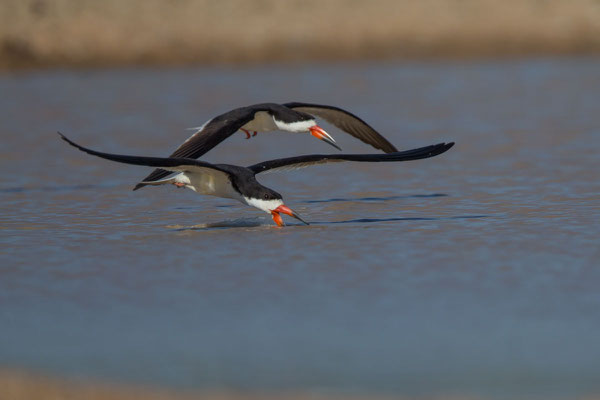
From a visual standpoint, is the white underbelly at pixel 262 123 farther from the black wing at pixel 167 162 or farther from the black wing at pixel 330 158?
the black wing at pixel 167 162

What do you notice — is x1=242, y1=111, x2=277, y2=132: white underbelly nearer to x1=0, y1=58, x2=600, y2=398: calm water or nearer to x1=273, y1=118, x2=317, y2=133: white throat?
x1=273, y1=118, x2=317, y2=133: white throat

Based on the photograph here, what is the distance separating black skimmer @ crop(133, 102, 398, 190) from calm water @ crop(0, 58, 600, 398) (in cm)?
59

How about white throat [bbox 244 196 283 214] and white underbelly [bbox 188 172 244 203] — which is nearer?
white throat [bbox 244 196 283 214]

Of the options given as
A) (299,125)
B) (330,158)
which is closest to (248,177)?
(330,158)

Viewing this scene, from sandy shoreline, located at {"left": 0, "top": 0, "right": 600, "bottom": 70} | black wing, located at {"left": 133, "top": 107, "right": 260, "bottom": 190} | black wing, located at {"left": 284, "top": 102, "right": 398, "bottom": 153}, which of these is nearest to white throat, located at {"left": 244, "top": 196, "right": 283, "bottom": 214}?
black wing, located at {"left": 133, "top": 107, "right": 260, "bottom": 190}

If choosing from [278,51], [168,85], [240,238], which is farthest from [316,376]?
[278,51]

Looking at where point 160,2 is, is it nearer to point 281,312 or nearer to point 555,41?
point 555,41

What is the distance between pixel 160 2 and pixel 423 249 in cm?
2423

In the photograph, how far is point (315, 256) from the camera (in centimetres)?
940

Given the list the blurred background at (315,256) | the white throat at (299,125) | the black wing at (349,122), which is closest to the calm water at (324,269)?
the blurred background at (315,256)

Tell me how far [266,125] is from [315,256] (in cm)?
380

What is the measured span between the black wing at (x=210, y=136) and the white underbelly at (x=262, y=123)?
0.21 meters

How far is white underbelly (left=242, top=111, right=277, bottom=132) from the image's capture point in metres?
12.8

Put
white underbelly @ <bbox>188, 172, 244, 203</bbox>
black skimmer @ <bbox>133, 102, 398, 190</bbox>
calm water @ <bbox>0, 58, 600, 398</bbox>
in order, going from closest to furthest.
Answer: calm water @ <bbox>0, 58, 600, 398</bbox>
white underbelly @ <bbox>188, 172, 244, 203</bbox>
black skimmer @ <bbox>133, 102, 398, 190</bbox>
